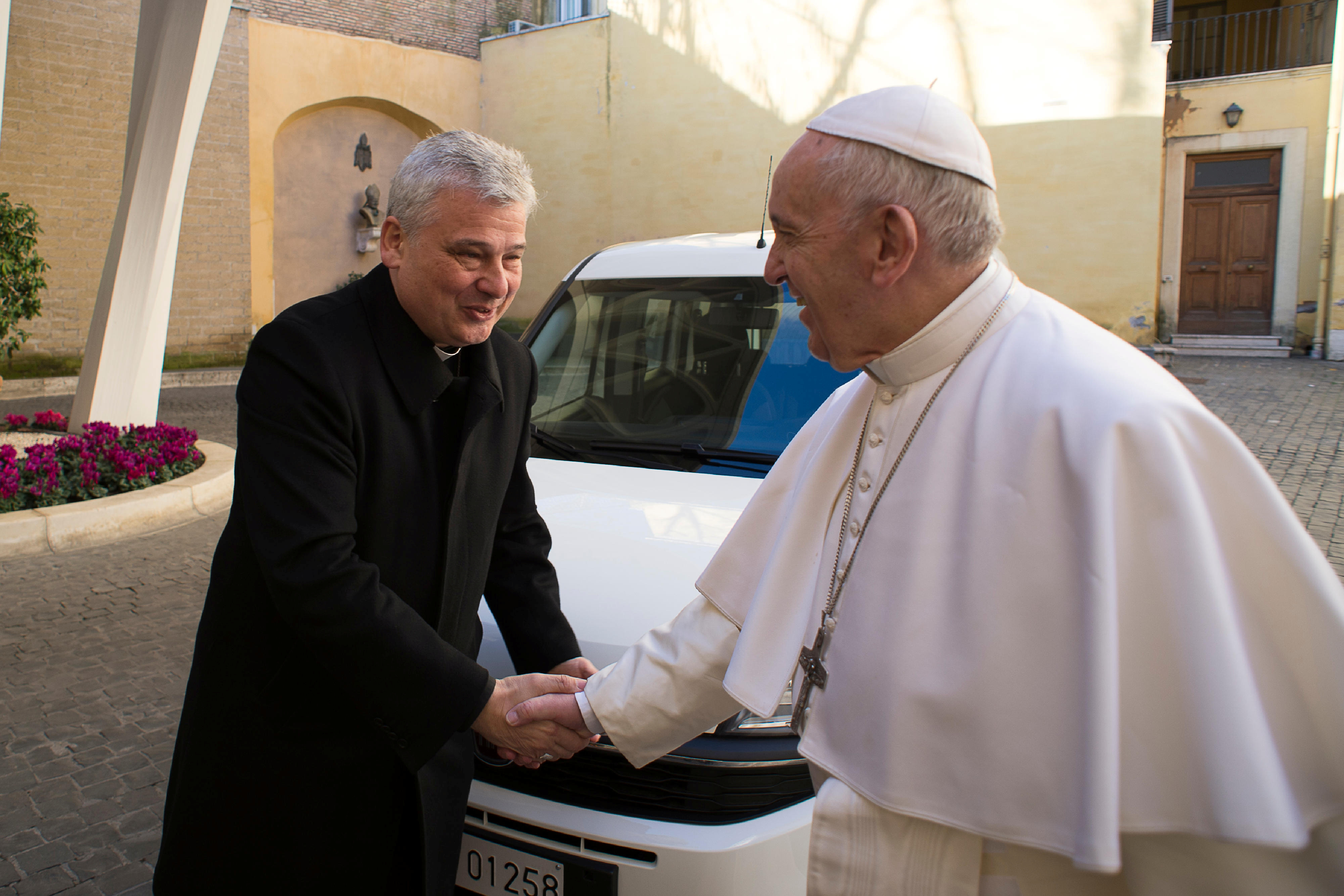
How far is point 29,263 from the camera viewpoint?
9500mm

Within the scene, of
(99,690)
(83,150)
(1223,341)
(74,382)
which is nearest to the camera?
(99,690)

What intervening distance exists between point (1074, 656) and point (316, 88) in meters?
19.7

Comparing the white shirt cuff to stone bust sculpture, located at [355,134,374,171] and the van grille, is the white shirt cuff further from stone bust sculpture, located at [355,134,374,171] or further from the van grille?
stone bust sculpture, located at [355,134,374,171]

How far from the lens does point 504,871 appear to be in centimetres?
214

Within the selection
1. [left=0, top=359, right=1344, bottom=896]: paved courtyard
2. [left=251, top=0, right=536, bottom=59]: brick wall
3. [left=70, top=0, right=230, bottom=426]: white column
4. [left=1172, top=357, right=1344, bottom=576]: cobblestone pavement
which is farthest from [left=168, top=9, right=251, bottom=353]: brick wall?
[left=1172, top=357, right=1344, bottom=576]: cobblestone pavement

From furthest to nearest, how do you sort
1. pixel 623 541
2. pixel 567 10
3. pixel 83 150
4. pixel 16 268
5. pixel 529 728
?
pixel 567 10, pixel 83 150, pixel 16 268, pixel 623 541, pixel 529 728

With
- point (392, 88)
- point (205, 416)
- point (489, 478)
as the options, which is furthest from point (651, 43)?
point (489, 478)

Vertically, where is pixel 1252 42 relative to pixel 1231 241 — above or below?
above

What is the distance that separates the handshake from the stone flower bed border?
5365mm

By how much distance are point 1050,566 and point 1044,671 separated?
0.14 m

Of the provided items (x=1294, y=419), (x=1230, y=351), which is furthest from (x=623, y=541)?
(x=1230, y=351)

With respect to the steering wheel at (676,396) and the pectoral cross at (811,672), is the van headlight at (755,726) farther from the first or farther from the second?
the steering wheel at (676,396)

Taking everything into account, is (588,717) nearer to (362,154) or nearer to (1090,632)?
(1090,632)

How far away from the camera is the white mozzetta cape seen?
1206 millimetres
